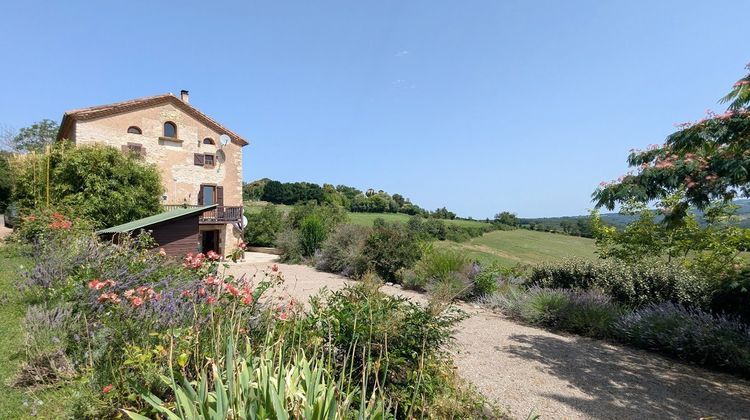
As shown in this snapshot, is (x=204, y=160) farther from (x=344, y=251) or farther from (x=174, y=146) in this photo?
(x=344, y=251)

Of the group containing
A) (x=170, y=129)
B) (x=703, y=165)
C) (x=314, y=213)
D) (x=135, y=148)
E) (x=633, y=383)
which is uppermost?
(x=170, y=129)

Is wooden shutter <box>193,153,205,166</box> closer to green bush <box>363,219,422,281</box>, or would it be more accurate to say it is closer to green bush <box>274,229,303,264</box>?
green bush <box>274,229,303,264</box>

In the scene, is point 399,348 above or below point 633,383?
above

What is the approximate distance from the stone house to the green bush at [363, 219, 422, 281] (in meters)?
9.16

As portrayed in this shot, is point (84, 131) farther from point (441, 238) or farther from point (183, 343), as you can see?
point (441, 238)

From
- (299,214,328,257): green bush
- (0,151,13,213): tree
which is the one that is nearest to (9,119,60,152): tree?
(0,151,13,213): tree

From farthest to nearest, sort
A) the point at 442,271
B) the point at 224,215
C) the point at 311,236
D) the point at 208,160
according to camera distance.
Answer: the point at 208,160, the point at 224,215, the point at 311,236, the point at 442,271

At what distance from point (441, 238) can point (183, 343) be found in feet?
98.4

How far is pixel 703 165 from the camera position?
4129 mm

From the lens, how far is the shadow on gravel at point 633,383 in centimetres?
314

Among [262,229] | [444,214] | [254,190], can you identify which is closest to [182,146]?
[262,229]

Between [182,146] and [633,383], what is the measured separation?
66.6ft

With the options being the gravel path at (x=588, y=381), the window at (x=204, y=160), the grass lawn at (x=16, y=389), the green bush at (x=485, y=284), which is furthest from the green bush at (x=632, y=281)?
the window at (x=204, y=160)

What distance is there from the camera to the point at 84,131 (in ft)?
49.9
